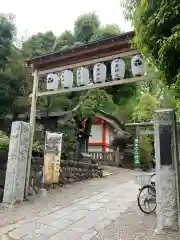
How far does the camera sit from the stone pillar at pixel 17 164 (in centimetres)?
859

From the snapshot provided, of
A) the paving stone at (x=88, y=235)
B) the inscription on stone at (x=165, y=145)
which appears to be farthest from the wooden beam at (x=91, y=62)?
the paving stone at (x=88, y=235)

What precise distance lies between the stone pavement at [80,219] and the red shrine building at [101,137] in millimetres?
16990

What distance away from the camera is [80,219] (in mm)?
7051

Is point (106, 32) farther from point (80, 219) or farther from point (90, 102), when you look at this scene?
point (80, 219)

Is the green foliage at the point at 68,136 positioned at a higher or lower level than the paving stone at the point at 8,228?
higher

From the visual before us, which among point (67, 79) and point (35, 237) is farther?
point (67, 79)

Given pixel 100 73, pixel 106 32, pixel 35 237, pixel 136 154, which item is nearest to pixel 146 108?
pixel 136 154

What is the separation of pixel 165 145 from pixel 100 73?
3.42 m

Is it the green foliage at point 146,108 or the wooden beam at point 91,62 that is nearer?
the wooden beam at point 91,62

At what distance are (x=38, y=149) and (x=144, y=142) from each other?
1346 centimetres

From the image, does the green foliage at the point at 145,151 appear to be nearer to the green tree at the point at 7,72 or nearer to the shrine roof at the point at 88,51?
the green tree at the point at 7,72

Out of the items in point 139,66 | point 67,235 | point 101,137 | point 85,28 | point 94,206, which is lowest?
point 67,235

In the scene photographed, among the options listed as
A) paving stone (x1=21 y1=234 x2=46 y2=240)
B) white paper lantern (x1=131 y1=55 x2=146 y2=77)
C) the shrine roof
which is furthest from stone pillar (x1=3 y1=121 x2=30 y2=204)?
white paper lantern (x1=131 y1=55 x2=146 y2=77)

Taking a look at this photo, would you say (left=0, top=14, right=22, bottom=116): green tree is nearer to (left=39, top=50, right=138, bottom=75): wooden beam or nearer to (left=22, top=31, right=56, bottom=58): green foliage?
(left=22, top=31, right=56, bottom=58): green foliage
